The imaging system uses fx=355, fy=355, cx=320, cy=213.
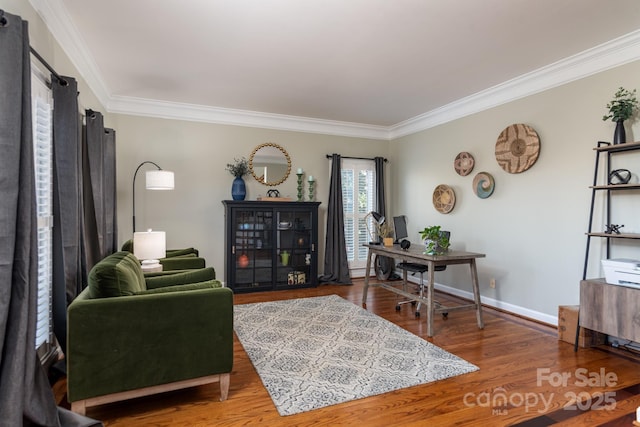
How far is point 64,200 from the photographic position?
257 cm

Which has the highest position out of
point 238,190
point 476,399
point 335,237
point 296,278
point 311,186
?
point 311,186

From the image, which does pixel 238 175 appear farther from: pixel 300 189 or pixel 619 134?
pixel 619 134

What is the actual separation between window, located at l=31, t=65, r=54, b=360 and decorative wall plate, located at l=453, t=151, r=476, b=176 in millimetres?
4523

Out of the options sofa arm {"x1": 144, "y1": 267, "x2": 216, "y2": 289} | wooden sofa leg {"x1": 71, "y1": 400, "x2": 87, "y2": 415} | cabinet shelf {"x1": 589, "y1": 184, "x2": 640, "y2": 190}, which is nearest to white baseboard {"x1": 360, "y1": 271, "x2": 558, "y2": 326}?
cabinet shelf {"x1": 589, "y1": 184, "x2": 640, "y2": 190}

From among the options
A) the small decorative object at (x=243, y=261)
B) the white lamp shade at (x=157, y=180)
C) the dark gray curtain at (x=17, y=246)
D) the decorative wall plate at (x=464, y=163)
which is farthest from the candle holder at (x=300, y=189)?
the dark gray curtain at (x=17, y=246)

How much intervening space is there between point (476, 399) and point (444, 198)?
132 inches

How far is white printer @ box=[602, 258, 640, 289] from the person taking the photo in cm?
272

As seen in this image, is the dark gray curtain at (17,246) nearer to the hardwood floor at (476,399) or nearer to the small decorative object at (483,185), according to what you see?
the hardwood floor at (476,399)

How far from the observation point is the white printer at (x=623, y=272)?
2.72 m

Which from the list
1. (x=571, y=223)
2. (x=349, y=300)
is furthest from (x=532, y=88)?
(x=349, y=300)

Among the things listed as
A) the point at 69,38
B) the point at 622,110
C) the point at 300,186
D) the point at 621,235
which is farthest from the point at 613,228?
the point at 69,38

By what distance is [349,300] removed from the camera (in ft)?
15.6

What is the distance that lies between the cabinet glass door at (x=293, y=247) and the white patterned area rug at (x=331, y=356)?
1214mm

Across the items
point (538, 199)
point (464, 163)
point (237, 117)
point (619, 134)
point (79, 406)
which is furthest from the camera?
point (237, 117)
